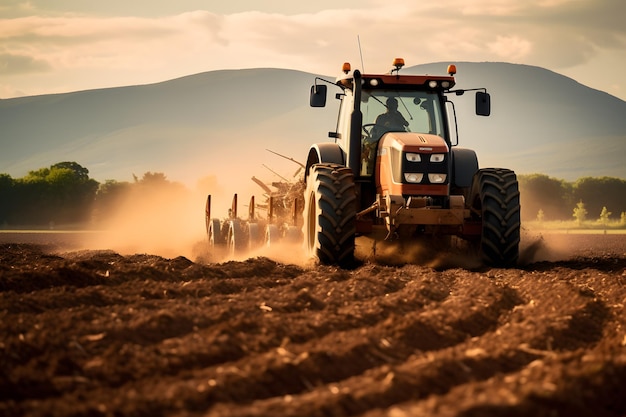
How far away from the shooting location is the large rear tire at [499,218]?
1316 centimetres

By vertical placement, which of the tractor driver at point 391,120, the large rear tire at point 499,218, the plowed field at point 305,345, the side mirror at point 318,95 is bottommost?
the plowed field at point 305,345

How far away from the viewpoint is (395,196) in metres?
13.0

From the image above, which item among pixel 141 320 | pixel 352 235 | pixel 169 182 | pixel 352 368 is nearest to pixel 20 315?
pixel 141 320

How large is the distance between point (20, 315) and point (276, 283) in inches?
138

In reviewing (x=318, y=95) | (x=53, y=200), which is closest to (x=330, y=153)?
(x=318, y=95)

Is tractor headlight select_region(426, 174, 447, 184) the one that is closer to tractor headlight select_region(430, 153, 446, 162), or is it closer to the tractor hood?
the tractor hood

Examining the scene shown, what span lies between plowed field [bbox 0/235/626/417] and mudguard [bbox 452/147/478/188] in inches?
121

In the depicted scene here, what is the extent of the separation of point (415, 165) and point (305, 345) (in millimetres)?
6521

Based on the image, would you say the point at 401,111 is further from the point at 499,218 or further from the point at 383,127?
the point at 499,218

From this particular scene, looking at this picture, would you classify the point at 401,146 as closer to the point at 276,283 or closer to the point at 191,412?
the point at 276,283

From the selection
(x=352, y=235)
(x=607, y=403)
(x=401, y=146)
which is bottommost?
(x=607, y=403)

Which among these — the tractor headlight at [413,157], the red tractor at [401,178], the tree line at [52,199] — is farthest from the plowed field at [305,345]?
the tree line at [52,199]

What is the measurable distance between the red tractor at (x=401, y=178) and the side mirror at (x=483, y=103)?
0.01m

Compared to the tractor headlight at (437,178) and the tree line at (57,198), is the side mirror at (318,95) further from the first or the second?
the tree line at (57,198)
